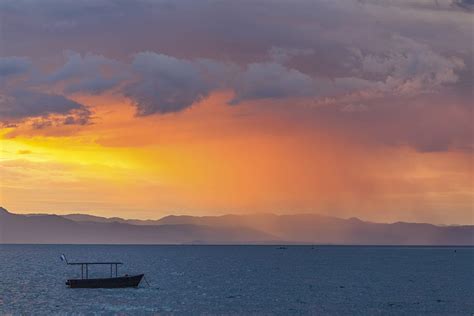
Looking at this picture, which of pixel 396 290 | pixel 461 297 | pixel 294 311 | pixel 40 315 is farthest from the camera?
pixel 396 290

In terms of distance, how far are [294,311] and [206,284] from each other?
5602 cm

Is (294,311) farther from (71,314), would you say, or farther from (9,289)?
(9,289)

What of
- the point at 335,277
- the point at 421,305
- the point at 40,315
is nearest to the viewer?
the point at 40,315

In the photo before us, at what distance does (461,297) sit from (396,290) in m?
16.6

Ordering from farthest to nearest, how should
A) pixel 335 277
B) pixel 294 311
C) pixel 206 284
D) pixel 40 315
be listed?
pixel 335 277 < pixel 206 284 < pixel 294 311 < pixel 40 315

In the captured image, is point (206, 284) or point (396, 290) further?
point (206, 284)

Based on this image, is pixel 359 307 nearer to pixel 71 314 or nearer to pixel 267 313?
pixel 267 313

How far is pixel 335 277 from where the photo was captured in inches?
7421

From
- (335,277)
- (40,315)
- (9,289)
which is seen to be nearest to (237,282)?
(335,277)

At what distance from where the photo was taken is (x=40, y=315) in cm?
9894

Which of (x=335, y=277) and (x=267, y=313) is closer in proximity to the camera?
(x=267, y=313)

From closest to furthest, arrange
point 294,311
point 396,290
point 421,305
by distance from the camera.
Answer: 1. point 294,311
2. point 421,305
3. point 396,290

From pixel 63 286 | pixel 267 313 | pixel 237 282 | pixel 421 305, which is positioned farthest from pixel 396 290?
pixel 63 286

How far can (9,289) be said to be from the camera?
465 feet
